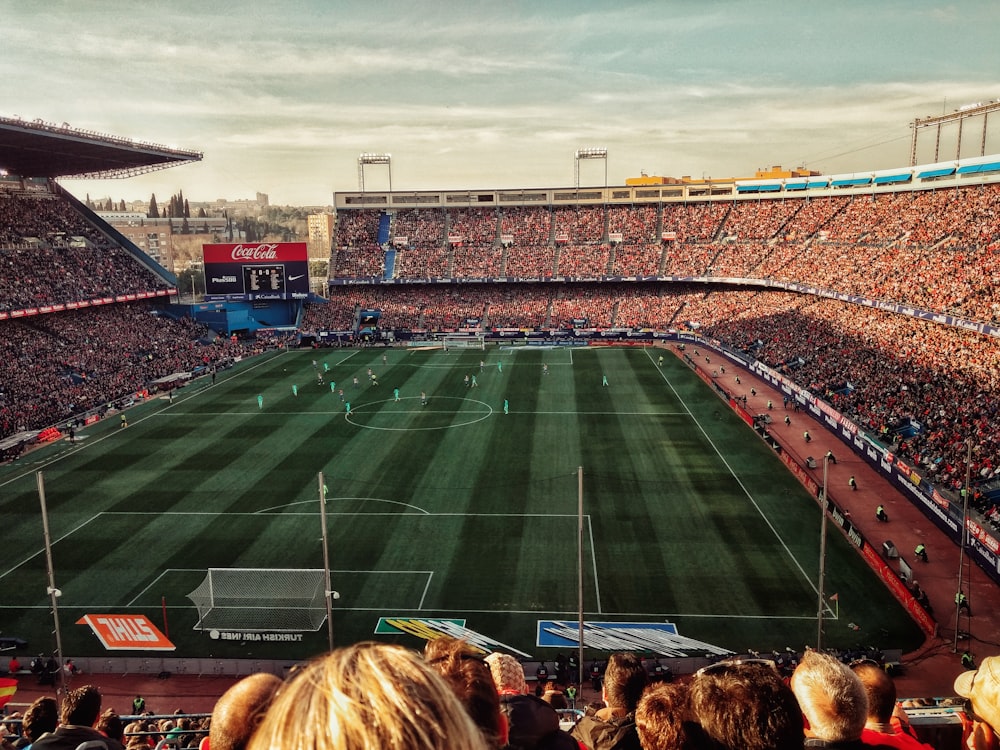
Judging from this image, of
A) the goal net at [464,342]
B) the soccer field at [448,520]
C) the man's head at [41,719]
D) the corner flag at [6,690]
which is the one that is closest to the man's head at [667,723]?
the man's head at [41,719]

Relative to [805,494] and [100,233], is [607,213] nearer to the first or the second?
[100,233]

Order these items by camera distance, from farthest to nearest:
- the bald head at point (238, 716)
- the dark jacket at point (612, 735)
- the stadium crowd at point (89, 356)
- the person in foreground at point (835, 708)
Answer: the stadium crowd at point (89, 356), the dark jacket at point (612, 735), the person in foreground at point (835, 708), the bald head at point (238, 716)

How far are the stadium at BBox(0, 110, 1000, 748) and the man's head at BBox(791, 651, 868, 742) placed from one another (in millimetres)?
15871

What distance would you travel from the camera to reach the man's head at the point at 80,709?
19.5 feet

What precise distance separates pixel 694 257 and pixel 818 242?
16.7 metres

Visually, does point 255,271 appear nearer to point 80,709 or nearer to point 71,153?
point 71,153

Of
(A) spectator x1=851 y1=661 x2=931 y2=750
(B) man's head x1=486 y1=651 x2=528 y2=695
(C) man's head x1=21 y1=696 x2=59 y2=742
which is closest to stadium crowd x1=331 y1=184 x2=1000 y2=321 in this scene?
(A) spectator x1=851 y1=661 x2=931 y2=750

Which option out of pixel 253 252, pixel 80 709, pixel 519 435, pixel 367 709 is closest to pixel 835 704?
pixel 367 709

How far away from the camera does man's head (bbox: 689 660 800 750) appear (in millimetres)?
3436

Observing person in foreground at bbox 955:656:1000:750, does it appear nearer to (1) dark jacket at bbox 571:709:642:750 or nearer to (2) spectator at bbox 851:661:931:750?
(2) spectator at bbox 851:661:931:750

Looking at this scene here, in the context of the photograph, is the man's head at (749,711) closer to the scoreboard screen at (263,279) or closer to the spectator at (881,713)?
the spectator at (881,713)

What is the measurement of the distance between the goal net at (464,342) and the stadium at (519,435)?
2.42 ft

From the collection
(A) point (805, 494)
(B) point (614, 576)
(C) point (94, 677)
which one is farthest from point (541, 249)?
(C) point (94, 677)

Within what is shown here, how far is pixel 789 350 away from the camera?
195 ft
